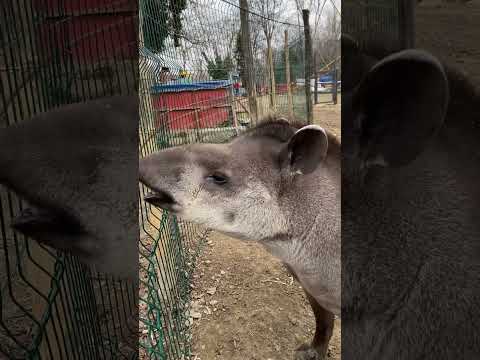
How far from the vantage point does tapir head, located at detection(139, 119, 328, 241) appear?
42.4 inches

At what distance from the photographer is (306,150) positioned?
3.65 feet

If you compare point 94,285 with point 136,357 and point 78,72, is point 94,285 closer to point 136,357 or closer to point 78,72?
point 136,357

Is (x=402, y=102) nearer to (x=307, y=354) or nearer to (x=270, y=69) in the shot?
(x=270, y=69)

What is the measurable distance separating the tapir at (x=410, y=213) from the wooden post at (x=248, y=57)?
12.6 inches

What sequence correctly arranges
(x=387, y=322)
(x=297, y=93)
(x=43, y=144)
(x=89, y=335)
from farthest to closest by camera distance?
(x=297, y=93), (x=89, y=335), (x=387, y=322), (x=43, y=144)

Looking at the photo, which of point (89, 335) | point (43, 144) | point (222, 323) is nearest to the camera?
point (43, 144)

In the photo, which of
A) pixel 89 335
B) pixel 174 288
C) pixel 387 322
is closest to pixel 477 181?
pixel 387 322

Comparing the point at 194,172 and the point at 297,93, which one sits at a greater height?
the point at 297,93

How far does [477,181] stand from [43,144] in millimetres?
508

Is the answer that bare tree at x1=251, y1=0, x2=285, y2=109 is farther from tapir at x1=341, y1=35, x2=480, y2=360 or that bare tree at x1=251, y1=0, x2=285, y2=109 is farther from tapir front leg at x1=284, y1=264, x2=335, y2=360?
tapir front leg at x1=284, y1=264, x2=335, y2=360

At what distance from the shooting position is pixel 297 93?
981 mm

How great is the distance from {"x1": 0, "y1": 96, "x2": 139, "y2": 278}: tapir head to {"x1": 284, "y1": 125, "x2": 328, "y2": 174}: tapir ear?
61 cm

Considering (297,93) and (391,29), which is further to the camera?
(297,93)

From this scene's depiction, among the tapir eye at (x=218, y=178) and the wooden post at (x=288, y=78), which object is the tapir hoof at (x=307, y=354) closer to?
the tapir eye at (x=218, y=178)
